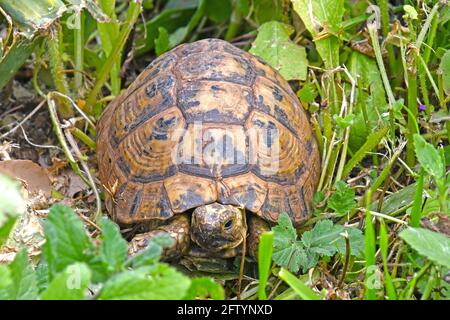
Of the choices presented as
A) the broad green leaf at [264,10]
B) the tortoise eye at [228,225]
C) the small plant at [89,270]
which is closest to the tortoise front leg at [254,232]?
the tortoise eye at [228,225]

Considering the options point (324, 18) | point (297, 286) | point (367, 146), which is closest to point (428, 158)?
point (297, 286)

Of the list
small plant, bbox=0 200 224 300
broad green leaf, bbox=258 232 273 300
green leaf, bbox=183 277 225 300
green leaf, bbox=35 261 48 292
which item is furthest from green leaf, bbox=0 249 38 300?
broad green leaf, bbox=258 232 273 300

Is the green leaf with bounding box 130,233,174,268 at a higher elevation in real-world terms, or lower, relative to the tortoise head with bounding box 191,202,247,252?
higher

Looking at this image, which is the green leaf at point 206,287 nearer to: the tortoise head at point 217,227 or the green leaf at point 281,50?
the tortoise head at point 217,227

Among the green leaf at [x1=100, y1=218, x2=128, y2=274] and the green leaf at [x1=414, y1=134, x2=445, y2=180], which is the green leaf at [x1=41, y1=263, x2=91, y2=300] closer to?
the green leaf at [x1=100, y1=218, x2=128, y2=274]

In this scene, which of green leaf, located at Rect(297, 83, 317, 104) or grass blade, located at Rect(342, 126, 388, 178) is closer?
grass blade, located at Rect(342, 126, 388, 178)

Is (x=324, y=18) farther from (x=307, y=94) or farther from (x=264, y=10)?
(x=264, y=10)
